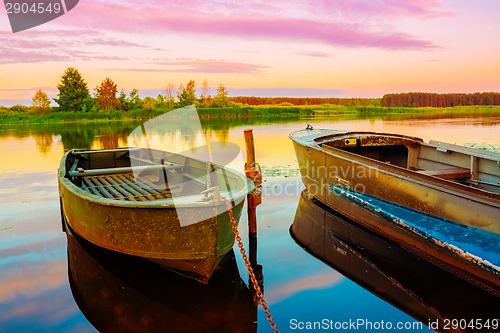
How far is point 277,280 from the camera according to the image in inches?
218

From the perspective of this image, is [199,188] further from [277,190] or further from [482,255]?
[482,255]

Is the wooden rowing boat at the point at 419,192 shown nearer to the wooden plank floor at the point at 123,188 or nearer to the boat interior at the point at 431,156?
the boat interior at the point at 431,156

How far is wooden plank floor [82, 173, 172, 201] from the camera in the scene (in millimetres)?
6668

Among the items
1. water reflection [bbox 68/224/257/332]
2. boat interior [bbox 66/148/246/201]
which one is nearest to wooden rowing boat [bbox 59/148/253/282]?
boat interior [bbox 66/148/246/201]

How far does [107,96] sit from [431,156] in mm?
56355

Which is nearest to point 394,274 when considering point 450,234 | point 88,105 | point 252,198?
point 450,234

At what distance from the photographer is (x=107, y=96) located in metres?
57.4

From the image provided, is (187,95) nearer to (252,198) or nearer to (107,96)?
(107,96)

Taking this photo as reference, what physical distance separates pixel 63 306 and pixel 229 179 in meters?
2.96

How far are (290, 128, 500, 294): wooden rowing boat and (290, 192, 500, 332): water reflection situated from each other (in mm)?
194

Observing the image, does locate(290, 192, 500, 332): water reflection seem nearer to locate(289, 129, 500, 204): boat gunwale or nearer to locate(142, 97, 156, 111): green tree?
locate(289, 129, 500, 204): boat gunwale

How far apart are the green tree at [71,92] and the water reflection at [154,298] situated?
53.7m

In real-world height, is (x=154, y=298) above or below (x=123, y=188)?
below

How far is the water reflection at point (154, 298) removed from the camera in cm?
441
